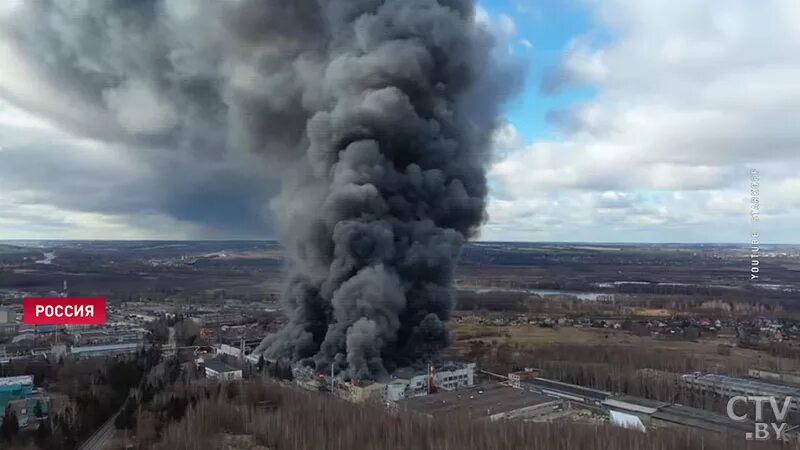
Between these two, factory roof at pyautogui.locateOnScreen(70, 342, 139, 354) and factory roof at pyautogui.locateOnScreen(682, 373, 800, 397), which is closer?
factory roof at pyautogui.locateOnScreen(682, 373, 800, 397)

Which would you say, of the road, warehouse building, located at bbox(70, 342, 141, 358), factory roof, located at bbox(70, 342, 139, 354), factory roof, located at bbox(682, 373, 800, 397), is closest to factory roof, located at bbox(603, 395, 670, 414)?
factory roof, located at bbox(682, 373, 800, 397)

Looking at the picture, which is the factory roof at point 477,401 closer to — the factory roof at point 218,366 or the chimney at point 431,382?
the chimney at point 431,382

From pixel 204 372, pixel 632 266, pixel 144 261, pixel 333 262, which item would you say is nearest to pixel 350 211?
pixel 333 262

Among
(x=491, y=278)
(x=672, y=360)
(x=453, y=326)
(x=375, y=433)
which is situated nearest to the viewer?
(x=375, y=433)

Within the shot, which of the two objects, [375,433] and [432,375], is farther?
[432,375]

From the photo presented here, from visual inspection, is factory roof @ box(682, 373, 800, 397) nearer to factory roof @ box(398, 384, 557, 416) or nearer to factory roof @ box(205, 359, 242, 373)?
factory roof @ box(398, 384, 557, 416)

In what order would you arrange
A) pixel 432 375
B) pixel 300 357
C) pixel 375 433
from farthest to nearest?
1. pixel 300 357
2. pixel 432 375
3. pixel 375 433

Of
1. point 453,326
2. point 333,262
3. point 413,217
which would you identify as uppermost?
point 413,217

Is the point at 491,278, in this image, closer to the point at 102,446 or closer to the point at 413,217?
the point at 413,217
